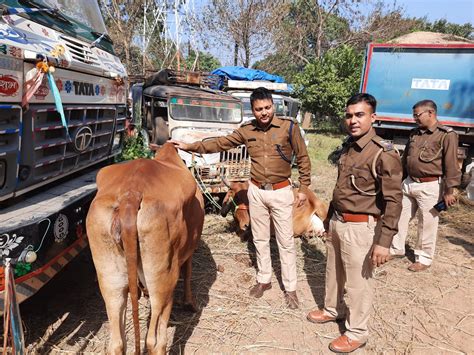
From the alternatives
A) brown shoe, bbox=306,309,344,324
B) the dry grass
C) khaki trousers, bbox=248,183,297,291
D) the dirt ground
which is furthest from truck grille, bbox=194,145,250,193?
brown shoe, bbox=306,309,344,324

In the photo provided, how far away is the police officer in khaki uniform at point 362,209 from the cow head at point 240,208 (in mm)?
2169

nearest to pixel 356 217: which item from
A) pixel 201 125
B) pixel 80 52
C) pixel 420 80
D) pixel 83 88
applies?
pixel 83 88

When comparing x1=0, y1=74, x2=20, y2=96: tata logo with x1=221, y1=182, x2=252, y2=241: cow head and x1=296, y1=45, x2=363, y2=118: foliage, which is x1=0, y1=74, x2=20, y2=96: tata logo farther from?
x1=296, y1=45, x2=363, y2=118: foliage

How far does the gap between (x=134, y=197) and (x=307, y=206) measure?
3565 millimetres

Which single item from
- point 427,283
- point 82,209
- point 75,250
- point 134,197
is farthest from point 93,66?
point 427,283

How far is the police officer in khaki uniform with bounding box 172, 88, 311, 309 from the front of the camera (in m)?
3.43

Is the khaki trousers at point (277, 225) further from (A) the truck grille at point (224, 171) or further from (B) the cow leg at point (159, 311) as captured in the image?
(A) the truck grille at point (224, 171)

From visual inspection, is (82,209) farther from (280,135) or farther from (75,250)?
(280,135)

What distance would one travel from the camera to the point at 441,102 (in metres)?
8.83

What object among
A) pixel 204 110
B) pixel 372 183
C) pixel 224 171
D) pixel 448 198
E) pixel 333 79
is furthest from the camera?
pixel 333 79

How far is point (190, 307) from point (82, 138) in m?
1.80

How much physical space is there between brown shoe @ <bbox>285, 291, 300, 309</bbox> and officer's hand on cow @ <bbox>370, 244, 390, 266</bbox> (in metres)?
1.20

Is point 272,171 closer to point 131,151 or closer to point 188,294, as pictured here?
point 188,294

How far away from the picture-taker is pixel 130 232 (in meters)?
1.91
